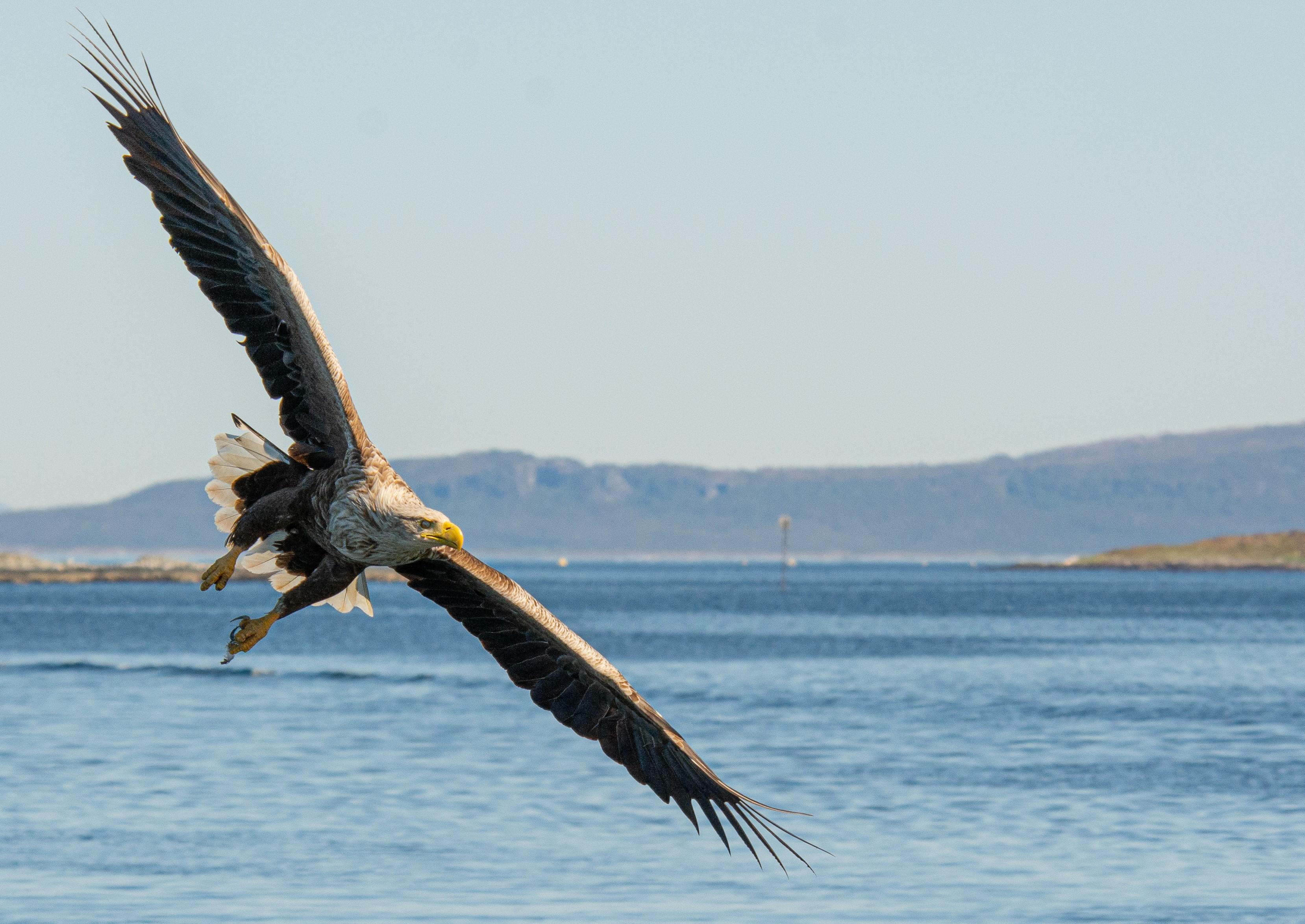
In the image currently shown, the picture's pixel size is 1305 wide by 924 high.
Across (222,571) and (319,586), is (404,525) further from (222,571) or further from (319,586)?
(222,571)

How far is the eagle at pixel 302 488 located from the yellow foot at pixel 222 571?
0.04 feet

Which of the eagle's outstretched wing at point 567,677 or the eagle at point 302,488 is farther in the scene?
the eagle's outstretched wing at point 567,677

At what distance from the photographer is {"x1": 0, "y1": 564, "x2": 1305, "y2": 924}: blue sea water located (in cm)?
2006

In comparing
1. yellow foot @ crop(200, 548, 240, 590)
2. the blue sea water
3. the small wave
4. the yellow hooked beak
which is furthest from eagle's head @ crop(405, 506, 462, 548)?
the small wave

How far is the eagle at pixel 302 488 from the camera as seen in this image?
962 centimetres

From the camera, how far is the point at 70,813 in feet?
82.1

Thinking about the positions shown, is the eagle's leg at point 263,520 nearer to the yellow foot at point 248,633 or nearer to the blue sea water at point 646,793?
the yellow foot at point 248,633

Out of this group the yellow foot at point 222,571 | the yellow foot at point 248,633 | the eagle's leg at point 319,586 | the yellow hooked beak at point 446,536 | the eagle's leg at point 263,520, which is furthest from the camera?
the eagle's leg at point 263,520

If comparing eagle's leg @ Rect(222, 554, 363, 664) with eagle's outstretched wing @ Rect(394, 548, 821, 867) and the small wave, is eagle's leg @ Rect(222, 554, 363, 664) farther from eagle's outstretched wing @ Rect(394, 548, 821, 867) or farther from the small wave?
the small wave

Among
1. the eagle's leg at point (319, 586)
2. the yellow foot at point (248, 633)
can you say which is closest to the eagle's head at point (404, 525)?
the eagle's leg at point (319, 586)

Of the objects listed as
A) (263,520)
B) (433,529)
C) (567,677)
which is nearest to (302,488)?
(263,520)

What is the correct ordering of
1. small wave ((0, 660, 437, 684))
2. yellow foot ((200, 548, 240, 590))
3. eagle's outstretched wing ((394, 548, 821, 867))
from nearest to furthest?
yellow foot ((200, 548, 240, 590)), eagle's outstretched wing ((394, 548, 821, 867)), small wave ((0, 660, 437, 684))

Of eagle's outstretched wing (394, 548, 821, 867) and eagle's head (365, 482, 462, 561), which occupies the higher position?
eagle's head (365, 482, 462, 561)

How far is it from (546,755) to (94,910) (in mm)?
14053
